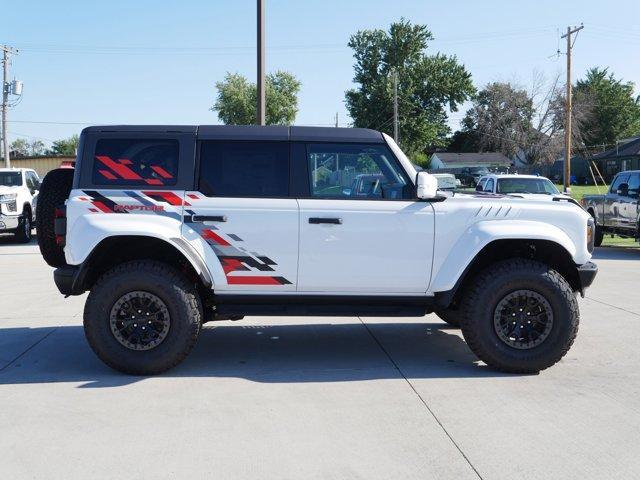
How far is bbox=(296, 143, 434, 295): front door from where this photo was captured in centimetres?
578

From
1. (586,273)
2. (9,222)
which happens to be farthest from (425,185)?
(9,222)

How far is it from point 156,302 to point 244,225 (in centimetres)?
97

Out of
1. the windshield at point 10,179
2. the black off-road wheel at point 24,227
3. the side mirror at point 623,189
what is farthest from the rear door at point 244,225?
the windshield at point 10,179

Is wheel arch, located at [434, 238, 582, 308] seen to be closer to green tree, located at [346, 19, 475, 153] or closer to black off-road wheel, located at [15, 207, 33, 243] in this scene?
black off-road wheel, located at [15, 207, 33, 243]

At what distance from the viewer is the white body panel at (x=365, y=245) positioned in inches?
228

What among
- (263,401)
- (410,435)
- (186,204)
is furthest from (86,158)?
(410,435)

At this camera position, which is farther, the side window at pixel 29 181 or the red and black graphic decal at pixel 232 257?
the side window at pixel 29 181

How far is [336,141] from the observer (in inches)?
235

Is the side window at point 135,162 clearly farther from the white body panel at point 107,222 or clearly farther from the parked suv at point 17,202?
the parked suv at point 17,202

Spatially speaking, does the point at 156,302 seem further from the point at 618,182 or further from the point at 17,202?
the point at 17,202

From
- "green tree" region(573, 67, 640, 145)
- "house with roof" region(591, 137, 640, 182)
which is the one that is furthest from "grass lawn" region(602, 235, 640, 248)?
"green tree" region(573, 67, 640, 145)

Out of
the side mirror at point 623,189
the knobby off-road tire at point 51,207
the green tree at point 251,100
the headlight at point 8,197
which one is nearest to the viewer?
the knobby off-road tire at point 51,207

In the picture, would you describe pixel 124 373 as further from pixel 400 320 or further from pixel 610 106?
pixel 610 106

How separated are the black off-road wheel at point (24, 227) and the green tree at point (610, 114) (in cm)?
8017
